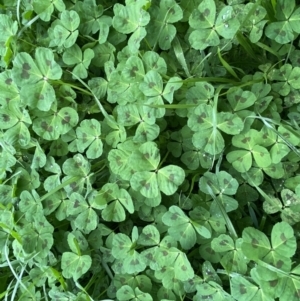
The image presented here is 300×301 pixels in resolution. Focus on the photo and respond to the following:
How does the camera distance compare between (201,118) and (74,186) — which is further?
(74,186)

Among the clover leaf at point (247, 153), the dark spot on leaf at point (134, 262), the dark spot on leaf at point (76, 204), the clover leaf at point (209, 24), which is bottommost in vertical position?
the dark spot on leaf at point (134, 262)

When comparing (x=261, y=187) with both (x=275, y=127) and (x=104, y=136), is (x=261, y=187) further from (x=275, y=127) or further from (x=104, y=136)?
(x=104, y=136)

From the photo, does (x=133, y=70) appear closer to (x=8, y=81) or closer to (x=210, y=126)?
(x=210, y=126)

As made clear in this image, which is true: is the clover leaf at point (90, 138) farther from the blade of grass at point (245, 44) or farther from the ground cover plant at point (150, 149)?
the blade of grass at point (245, 44)

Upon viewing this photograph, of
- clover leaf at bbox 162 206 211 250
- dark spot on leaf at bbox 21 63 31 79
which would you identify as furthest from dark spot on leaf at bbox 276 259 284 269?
dark spot on leaf at bbox 21 63 31 79

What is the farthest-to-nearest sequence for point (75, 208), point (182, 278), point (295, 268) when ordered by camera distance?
point (75, 208) < point (182, 278) < point (295, 268)

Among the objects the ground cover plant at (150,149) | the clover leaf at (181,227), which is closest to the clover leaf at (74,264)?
the ground cover plant at (150,149)

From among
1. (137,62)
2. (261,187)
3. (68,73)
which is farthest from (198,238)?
(68,73)

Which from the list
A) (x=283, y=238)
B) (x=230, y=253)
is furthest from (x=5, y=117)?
(x=283, y=238)

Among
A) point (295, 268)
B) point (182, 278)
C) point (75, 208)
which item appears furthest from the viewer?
point (75, 208)
